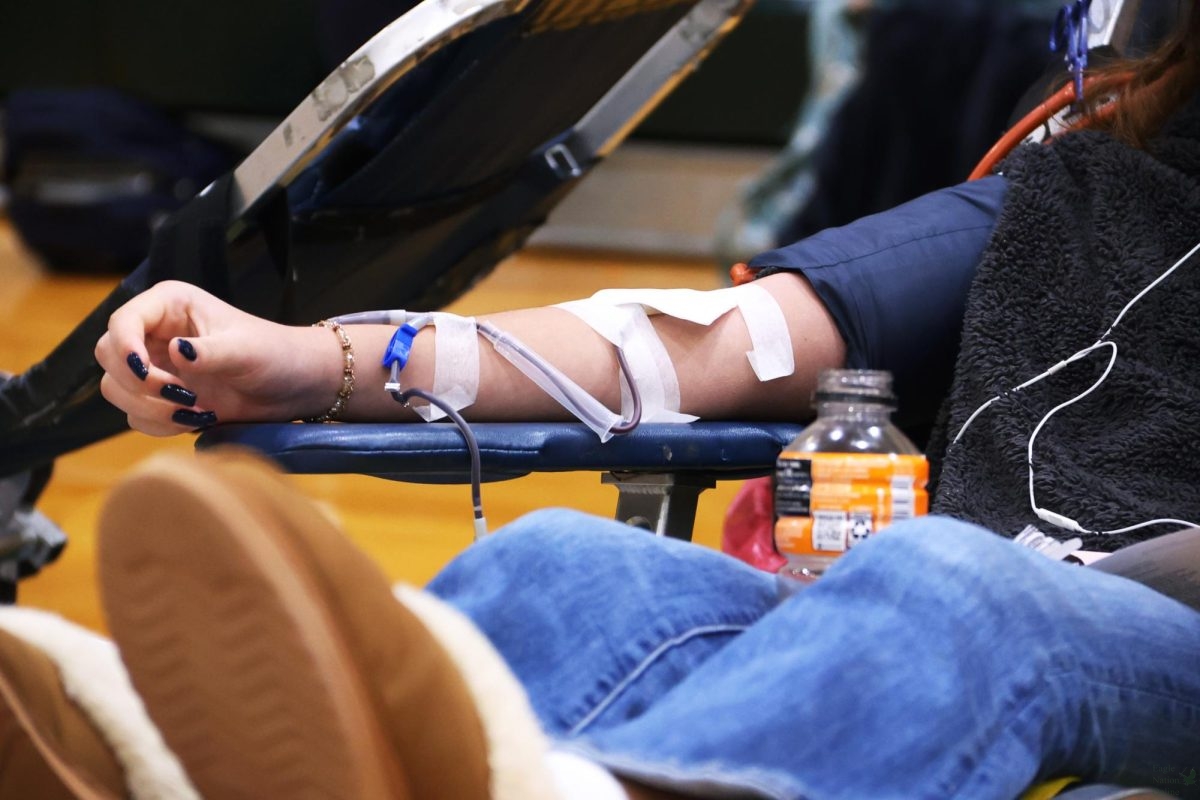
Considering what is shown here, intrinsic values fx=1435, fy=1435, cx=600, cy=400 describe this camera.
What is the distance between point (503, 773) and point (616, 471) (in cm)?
40

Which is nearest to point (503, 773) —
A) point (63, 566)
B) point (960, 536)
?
point (960, 536)

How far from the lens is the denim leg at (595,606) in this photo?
2.30 feet

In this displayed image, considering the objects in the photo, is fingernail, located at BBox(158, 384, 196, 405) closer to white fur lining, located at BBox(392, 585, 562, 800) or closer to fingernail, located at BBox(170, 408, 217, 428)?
fingernail, located at BBox(170, 408, 217, 428)

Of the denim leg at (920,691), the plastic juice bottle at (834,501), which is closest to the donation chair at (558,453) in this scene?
the plastic juice bottle at (834,501)

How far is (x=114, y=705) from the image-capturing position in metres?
0.64

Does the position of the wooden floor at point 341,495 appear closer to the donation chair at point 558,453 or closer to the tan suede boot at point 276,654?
the donation chair at point 558,453

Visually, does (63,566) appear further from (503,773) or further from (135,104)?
(135,104)

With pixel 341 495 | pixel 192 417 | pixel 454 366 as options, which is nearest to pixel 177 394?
pixel 192 417

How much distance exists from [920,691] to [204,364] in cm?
47

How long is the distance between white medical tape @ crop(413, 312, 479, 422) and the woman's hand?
0.07 meters

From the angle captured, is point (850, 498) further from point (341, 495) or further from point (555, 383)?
point (341, 495)

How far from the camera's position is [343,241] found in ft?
4.10

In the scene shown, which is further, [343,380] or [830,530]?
[343,380]

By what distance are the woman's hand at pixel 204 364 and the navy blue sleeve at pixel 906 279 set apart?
0.35 metres
